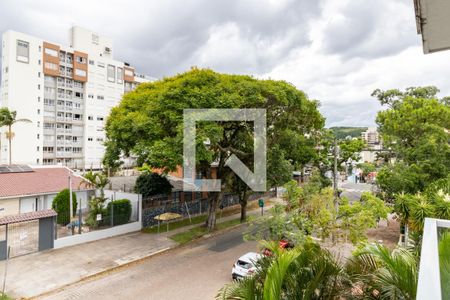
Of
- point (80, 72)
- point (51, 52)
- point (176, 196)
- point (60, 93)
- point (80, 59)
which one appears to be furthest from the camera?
point (80, 59)

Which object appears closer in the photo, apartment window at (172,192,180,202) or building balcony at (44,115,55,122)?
apartment window at (172,192,180,202)

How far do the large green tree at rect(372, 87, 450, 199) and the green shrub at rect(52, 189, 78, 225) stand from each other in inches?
744

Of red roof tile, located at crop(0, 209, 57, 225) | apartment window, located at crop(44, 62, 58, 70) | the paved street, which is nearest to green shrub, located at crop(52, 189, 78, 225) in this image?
red roof tile, located at crop(0, 209, 57, 225)

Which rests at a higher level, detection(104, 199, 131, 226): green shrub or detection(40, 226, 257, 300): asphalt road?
detection(104, 199, 131, 226): green shrub

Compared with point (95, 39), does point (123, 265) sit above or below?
below

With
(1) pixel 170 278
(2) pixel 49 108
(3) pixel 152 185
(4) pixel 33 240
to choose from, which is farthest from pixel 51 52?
(1) pixel 170 278

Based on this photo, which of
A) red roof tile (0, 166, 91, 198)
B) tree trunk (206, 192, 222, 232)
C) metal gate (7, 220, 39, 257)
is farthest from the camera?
red roof tile (0, 166, 91, 198)

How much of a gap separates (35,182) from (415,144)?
24.7 metres

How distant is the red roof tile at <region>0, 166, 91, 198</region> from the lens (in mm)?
19364

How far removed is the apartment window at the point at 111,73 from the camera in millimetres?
53531

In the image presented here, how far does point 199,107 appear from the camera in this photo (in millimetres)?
14688

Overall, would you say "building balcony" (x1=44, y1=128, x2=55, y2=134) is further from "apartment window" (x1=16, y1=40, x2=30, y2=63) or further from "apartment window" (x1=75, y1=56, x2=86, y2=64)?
"apartment window" (x1=75, y1=56, x2=86, y2=64)

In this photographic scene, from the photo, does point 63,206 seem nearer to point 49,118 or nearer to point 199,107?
point 199,107

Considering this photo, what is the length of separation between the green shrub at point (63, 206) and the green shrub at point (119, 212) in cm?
300
